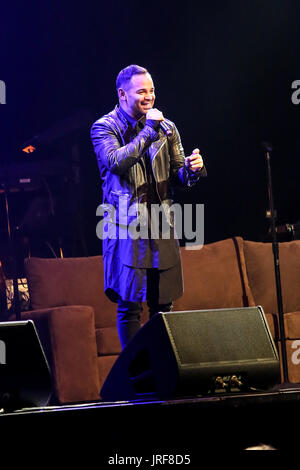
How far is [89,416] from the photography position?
5.13ft

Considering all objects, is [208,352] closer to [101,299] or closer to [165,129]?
[165,129]

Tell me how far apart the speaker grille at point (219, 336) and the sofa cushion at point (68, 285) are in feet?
7.11

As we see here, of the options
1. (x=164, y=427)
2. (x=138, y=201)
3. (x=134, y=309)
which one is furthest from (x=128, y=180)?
(x=164, y=427)

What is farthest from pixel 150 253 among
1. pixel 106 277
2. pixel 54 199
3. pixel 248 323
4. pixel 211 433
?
pixel 54 199

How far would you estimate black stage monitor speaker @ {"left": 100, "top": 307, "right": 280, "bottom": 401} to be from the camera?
5.84 ft

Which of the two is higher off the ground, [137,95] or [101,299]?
[137,95]

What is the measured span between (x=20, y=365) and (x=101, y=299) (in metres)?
2.27

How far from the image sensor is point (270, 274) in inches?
170

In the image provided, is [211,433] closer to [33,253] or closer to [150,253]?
[150,253]

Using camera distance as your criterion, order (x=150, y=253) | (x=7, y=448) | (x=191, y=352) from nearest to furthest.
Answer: (x=7, y=448), (x=191, y=352), (x=150, y=253)

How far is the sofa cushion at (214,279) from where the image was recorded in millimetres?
4168

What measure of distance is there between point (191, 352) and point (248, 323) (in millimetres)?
213
